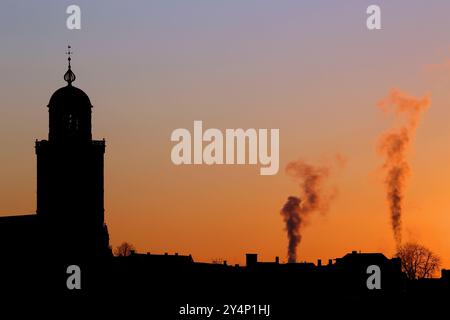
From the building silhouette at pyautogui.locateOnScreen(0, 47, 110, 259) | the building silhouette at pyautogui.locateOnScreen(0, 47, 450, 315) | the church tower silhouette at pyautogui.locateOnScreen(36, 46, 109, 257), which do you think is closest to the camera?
the building silhouette at pyautogui.locateOnScreen(0, 47, 450, 315)

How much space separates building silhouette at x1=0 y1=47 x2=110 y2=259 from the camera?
108 metres

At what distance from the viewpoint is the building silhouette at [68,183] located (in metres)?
108

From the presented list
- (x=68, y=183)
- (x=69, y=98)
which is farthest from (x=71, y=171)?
(x=69, y=98)

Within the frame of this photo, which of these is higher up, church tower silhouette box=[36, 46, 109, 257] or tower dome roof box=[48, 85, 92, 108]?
tower dome roof box=[48, 85, 92, 108]


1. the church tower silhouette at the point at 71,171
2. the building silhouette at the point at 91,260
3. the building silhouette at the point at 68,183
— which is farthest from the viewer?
the church tower silhouette at the point at 71,171

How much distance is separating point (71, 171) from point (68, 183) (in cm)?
78

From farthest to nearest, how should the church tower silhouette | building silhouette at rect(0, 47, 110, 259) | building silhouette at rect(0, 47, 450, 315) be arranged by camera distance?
the church tower silhouette → building silhouette at rect(0, 47, 110, 259) → building silhouette at rect(0, 47, 450, 315)

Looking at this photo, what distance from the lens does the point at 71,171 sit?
109688 millimetres

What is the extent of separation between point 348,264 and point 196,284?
1319 centimetres

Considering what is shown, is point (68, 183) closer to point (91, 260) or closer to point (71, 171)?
point (71, 171)

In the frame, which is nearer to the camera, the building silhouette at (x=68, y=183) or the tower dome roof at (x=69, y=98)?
the building silhouette at (x=68, y=183)
